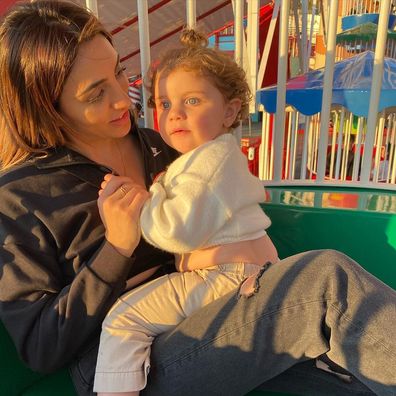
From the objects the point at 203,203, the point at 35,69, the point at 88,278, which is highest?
the point at 35,69

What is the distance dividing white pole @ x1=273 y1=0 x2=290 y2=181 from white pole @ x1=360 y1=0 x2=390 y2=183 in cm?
26

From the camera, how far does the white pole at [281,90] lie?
131 cm

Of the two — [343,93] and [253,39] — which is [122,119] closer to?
[253,39]

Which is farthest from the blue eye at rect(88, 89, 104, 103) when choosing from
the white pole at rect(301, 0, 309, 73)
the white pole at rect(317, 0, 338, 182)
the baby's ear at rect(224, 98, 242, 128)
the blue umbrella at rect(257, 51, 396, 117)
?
the white pole at rect(301, 0, 309, 73)

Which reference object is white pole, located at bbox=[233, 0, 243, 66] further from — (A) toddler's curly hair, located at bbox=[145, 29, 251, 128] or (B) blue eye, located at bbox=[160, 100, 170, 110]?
(B) blue eye, located at bbox=[160, 100, 170, 110]

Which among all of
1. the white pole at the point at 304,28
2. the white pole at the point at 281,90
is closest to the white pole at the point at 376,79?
the white pole at the point at 281,90

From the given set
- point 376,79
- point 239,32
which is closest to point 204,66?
point 239,32

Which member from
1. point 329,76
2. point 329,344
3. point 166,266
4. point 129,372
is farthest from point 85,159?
point 329,76

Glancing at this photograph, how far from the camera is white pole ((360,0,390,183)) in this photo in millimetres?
1282

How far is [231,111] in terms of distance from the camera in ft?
3.24

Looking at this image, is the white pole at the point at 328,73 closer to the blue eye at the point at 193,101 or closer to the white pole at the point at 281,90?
the white pole at the point at 281,90

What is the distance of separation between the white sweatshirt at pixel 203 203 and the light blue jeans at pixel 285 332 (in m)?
0.12

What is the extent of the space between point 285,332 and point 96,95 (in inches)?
22.1

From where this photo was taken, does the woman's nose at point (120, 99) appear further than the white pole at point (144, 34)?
No
